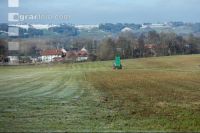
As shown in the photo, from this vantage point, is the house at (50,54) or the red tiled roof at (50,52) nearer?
the house at (50,54)

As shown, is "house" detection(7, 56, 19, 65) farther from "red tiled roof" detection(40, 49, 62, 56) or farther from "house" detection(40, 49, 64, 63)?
"red tiled roof" detection(40, 49, 62, 56)

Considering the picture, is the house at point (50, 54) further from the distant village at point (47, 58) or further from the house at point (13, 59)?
the house at point (13, 59)

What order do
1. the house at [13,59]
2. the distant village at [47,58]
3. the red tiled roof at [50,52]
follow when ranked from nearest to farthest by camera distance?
1. the house at [13,59]
2. the distant village at [47,58]
3. the red tiled roof at [50,52]

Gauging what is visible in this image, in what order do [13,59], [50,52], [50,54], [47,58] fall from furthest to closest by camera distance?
1. [50,52]
2. [50,54]
3. [47,58]
4. [13,59]

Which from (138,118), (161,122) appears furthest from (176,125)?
(138,118)

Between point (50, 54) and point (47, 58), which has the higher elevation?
point (50, 54)

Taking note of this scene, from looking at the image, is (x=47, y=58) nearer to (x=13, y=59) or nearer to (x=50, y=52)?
(x=50, y=52)

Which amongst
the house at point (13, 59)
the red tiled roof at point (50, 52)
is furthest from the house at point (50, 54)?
the house at point (13, 59)

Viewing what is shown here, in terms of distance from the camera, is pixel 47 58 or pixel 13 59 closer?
pixel 13 59

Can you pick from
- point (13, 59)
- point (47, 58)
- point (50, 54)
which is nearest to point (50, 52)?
point (50, 54)

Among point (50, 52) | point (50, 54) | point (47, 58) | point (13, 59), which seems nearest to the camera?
point (13, 59)

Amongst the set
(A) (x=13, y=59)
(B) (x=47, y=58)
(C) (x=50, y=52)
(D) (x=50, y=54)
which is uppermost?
(C) (x=50, y=52)

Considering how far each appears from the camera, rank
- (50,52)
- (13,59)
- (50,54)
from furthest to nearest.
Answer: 1. (50,52)
2. (50,54)
3. (13,59)

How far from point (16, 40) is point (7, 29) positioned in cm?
3185
